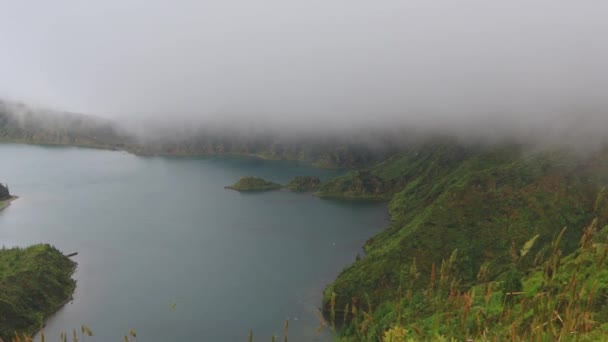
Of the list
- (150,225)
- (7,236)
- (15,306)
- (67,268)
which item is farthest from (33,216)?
(15,306)

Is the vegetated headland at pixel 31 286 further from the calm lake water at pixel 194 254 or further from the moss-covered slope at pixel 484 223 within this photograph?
the moss-covered slope at pixel 484 223

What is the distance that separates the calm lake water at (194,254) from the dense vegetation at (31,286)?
297 centimetres

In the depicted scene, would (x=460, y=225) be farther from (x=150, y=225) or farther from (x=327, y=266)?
Result: (x=150, y=225)

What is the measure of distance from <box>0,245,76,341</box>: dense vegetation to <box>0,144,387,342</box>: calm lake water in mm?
Answer: 2973

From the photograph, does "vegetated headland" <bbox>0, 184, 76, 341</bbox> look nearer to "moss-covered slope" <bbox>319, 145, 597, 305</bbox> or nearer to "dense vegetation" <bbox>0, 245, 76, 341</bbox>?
"dense vegetation" <bbox>0, 245, 76, 341</bbox>

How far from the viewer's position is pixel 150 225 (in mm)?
149250

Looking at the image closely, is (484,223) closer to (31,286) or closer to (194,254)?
(194,254)

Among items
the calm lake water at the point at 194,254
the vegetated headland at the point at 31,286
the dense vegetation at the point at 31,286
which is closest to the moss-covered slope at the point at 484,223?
the calm lake water at the point at 194,254

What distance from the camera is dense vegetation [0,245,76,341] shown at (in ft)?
257

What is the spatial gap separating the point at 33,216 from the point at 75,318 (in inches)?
3582

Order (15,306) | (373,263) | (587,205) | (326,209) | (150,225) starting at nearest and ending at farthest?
(15,306) < (373,263) < (587,205) < (150,225) < (326,209)

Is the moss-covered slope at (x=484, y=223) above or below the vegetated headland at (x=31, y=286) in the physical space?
above

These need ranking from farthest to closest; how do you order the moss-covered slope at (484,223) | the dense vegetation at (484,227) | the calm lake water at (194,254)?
the moss-covered slope at (484,223) < the dense vegetation at (484,227) < the calm lake water at (194,254)

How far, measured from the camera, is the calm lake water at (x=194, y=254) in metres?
84.3
